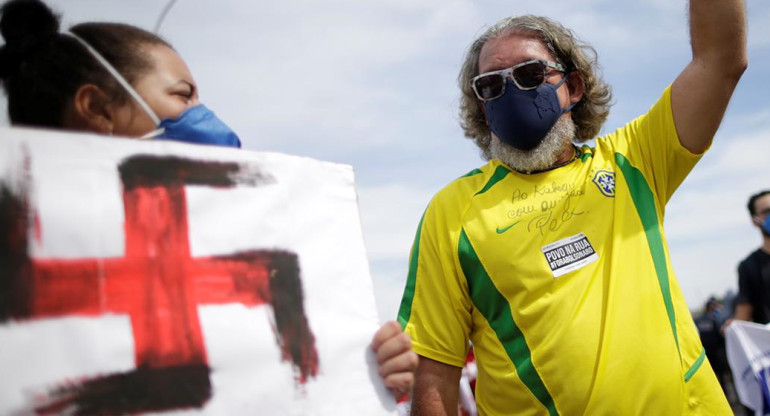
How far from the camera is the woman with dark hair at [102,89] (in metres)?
1.38

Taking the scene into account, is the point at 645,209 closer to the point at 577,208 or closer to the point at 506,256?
the point at 577,208

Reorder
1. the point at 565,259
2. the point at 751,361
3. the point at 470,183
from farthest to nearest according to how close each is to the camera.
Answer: the point at 751,361 < the point at 470,183 < the point at 565,259

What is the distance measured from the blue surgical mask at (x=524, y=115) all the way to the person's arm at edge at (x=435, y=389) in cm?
89

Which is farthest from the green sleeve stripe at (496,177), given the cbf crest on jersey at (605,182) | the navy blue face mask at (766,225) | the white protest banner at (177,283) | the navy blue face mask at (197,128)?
the navy blue face mask at (766,225)

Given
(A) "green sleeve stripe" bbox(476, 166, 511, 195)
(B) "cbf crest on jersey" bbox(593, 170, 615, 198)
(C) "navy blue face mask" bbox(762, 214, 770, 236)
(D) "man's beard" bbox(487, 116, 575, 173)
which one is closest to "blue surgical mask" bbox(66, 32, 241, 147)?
(A) "green sleeve stripe" bbox(476, 166, 511, 195)

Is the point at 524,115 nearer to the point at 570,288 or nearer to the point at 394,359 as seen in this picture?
the point at 570,288

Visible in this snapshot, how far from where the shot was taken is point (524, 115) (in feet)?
7.38

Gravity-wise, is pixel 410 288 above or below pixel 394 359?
below

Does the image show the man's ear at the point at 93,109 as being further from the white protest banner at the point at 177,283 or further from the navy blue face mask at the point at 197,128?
the white protest banner at the point at 177,283

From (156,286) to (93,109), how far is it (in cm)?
52

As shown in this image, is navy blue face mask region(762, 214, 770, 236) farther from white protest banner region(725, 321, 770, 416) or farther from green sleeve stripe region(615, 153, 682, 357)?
green sleeve stripe region(615, 153, 682, 357)

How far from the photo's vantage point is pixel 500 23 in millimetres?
2555

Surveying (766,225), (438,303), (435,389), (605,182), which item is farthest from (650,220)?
(766,225)

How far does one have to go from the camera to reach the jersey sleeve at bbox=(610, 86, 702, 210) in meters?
1.99
